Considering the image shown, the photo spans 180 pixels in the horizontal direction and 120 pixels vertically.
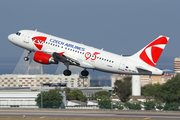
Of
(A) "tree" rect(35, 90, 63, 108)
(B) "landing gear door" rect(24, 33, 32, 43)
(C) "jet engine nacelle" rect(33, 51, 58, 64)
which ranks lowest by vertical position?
(A) "tree" rect(35, 90, 63, 108)

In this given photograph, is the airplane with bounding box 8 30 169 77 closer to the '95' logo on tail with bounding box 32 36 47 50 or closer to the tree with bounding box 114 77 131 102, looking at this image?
the '95' logo on tail with bounding box 32 36 47 50

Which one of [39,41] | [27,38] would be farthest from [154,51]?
[27,38]

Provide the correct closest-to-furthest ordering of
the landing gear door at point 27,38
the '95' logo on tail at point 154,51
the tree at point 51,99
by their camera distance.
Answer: the '95' logo on tail at point 154,51 < the landing gear door at point 27,38 < the tree at point 51,99

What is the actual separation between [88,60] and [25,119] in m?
15.9

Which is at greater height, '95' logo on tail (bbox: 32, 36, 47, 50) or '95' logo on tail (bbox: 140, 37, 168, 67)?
'95' logo on tail (bbox: 32, 36, 47, 50)

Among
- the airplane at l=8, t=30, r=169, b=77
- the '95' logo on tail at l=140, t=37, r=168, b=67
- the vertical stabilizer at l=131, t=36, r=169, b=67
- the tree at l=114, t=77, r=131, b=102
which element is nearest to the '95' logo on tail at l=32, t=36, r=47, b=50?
the airplane at l=8, t=30, r=169, b=77

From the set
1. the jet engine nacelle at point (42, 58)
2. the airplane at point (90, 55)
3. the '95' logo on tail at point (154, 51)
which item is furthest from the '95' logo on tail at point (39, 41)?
the '95' logo on tail at point (154, 51)

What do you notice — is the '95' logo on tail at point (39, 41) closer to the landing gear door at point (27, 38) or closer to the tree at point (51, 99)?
the landing gear door at point (27, 38)

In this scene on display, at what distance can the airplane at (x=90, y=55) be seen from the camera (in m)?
56.7

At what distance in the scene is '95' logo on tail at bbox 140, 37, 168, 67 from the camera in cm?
5656

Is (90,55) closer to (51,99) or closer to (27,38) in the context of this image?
(27,38)

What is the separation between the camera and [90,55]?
5934 cm

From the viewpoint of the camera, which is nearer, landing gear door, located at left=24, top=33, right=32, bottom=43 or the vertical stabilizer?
the vertical stabilizer

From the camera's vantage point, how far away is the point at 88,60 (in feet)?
196
